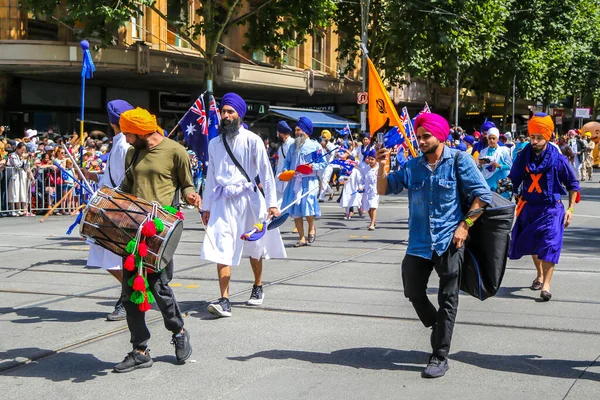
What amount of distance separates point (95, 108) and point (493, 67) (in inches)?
1055

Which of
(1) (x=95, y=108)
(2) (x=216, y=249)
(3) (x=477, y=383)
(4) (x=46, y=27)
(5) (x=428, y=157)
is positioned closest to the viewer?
(3) (x=477, y=383)

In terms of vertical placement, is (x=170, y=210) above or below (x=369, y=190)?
above

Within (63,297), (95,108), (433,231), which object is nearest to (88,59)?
(63,297)

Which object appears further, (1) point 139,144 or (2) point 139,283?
(1) point 139,144

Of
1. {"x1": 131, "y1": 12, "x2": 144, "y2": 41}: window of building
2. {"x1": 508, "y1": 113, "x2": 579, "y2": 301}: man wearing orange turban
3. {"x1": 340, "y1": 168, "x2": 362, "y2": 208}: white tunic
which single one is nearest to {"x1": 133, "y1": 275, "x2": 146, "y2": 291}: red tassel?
{"x1": 508, "y1": 113, "x2": 579, "y2": 301}: man wearing orange turban

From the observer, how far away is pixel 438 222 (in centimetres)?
591

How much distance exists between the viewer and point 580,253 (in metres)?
12.6

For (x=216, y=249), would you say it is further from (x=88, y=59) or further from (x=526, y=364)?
(x=88, y=59)

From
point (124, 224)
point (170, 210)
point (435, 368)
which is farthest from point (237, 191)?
point (435, 368)

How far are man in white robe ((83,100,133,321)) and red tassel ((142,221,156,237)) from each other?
6.07 ft

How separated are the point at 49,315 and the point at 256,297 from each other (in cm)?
187

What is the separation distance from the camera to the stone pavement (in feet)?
18.3

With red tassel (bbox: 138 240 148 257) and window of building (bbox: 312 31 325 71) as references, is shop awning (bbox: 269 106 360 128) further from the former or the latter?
red tassel (bbox: 138 240 148 257)

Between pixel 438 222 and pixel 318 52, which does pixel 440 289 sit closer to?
pixel 438 222
